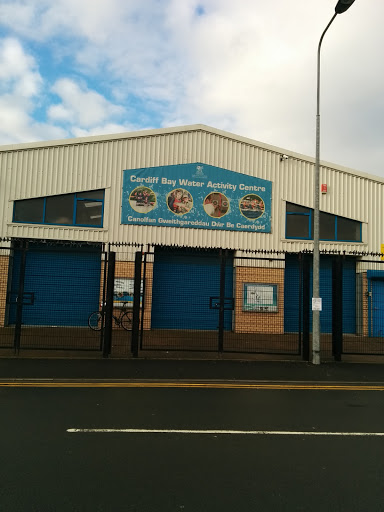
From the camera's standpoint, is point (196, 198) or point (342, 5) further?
point (196, 198)

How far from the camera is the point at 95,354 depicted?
1039cm

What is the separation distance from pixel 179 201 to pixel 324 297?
7.08m

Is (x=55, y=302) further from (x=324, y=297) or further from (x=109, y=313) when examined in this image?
(x=324, y=297)

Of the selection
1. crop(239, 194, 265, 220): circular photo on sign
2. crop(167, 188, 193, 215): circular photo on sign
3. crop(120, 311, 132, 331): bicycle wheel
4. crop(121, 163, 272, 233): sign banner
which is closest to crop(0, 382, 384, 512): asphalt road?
crop(120, 311, 132, 331): bicycle wheel

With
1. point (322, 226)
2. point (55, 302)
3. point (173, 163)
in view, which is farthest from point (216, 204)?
point (55, 302)

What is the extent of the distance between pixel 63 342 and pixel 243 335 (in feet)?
17.1

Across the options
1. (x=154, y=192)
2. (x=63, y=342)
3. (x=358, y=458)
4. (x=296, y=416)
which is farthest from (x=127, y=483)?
(x=154, y=192)

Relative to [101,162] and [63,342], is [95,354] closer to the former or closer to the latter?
[63,342]

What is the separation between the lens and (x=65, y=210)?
16531 mm

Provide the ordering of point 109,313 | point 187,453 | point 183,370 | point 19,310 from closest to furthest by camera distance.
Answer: point 187,453, point 183,370, point 19,310, point 109,313

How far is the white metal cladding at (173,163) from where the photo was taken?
16.3 meters

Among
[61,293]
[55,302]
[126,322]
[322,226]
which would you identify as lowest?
[126,322]

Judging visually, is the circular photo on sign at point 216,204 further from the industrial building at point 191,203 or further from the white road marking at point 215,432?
the white road marking at point 215,432

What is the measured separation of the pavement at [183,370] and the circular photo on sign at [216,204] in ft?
27.2
